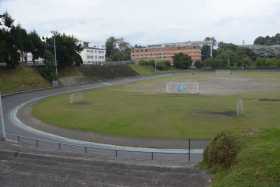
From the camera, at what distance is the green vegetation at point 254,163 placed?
801cm

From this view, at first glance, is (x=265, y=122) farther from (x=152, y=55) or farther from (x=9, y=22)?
(x=152, y=55)

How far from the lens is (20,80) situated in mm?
57250

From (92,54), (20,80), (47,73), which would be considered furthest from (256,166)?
(92,54)

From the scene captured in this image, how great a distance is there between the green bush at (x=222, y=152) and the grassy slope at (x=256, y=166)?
0.33 m

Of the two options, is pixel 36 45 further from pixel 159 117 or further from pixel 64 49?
pixel 159 117

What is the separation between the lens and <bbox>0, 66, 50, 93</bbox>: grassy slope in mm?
52906

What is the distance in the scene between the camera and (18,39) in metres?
59.0

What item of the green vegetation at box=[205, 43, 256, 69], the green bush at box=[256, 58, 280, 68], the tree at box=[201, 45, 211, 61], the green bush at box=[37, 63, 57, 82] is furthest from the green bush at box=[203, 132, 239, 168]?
the tree at box=[201, 45, 211, 61]

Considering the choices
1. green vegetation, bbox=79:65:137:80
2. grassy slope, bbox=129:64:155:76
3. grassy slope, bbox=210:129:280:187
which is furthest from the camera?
grassy slope, bbox=129:64:155:76

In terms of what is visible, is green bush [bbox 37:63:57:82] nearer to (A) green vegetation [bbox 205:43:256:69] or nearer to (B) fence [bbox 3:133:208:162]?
(B) fence [bbox 3:133:208:162]

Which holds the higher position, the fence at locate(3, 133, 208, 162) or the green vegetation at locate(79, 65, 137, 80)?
the green vegetation at locate(79, 65, 137, 80)

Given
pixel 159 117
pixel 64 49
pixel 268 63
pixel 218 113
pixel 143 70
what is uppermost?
pixel 64 49

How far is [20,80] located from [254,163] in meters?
55.7

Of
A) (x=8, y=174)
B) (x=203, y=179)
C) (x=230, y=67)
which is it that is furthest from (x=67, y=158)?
(x=230, y=67)
